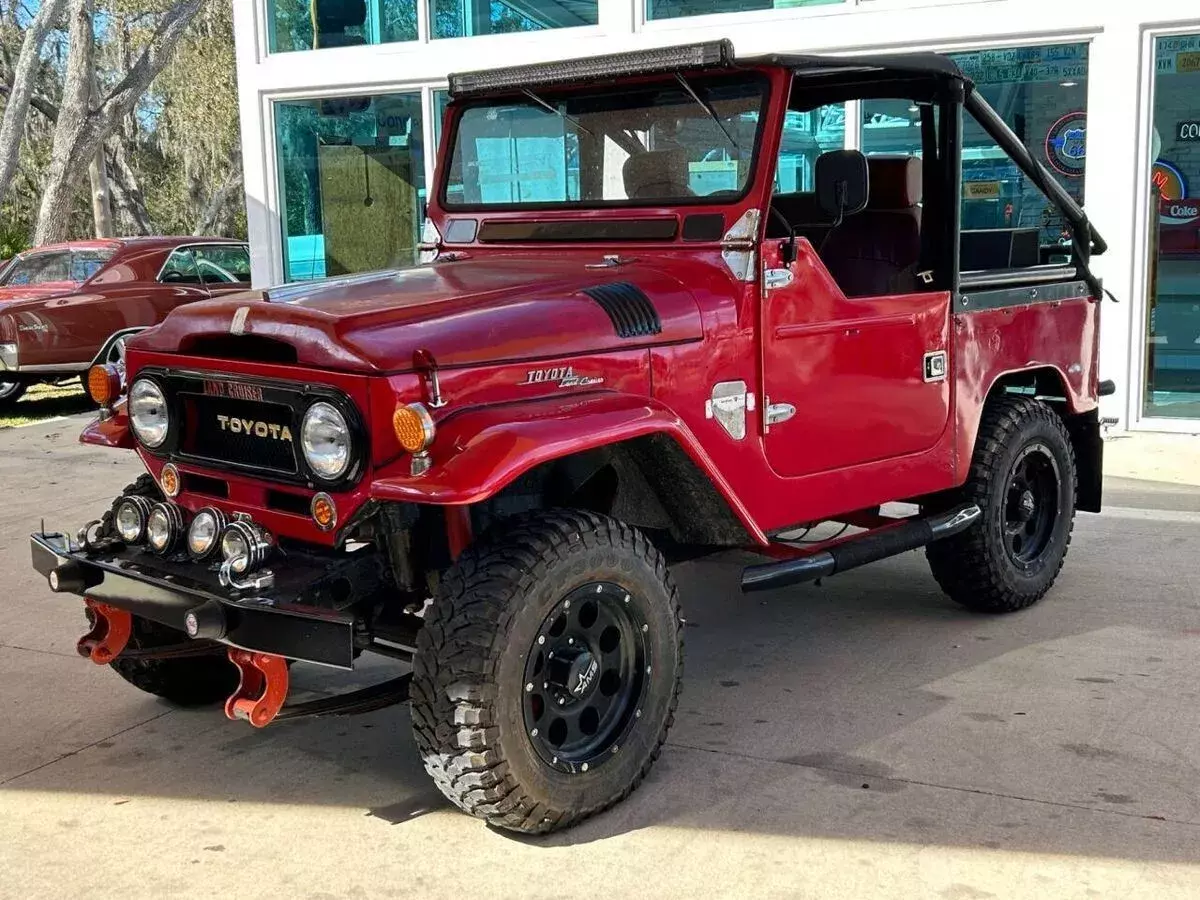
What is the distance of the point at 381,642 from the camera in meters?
3.88

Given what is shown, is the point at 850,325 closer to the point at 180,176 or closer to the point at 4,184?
the point at 4,184

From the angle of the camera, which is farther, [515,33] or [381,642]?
[515,33]

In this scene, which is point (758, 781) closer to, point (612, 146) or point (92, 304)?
point (612, 146)

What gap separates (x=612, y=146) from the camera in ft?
15.4

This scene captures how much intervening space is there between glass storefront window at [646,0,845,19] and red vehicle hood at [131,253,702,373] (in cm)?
654

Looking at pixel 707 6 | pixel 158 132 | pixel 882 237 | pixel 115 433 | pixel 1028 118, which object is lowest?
pixel 115 433

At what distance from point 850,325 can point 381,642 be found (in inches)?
73.2

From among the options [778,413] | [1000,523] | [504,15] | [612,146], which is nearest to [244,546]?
[778,413]

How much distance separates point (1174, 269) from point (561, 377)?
23.2 ft

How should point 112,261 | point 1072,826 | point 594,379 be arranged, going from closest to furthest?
1. point 1072,826
2. point 594,379
3. point 112,261

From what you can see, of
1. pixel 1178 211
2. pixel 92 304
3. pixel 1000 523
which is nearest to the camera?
pixel 1000 523

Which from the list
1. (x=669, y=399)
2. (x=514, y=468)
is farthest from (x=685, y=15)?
(x=514, y=468)

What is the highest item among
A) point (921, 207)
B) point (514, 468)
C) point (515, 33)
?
point (515, 33)

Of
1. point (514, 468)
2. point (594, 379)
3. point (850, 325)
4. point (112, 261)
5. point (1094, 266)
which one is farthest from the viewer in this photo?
point (112, 261)
